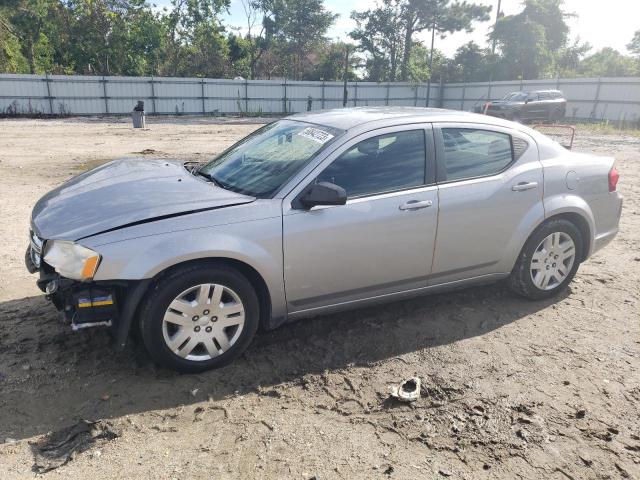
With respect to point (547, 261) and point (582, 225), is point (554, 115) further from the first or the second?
point (547, 261)

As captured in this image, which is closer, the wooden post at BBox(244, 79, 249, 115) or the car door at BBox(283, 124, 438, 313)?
the car door at BBox(283, 124, 438, 313)

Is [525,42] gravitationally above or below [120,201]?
above

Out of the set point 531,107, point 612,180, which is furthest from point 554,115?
point 612,180

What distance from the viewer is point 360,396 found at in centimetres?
317

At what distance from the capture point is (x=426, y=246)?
3816 millimetres

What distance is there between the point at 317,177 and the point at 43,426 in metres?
2.20

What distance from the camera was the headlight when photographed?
116 inches

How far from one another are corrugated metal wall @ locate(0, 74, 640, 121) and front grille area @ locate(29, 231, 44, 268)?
29456 mm

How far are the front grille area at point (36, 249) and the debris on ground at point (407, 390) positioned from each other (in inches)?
95.4

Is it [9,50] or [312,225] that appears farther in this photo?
[9,50]

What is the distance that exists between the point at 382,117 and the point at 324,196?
1034mm

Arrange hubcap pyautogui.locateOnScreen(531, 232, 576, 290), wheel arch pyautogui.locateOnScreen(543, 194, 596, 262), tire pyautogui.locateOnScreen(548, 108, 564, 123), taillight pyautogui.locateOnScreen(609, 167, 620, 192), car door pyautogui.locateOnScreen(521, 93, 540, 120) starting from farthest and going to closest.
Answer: tire pyautogui.locateOnScreen(548, 108, 564, 123) < car door pyautogui.locateOnScreen(521, 93, 540, 120) < taillight pyautogui.locateOnScreen(609, 167, 620, 192) < hubcap pyautogui.locateOnScreen(531, 232, 576, 290) < wheel arch pyautogui.locateOnScreen(543, 194, 596, 262)

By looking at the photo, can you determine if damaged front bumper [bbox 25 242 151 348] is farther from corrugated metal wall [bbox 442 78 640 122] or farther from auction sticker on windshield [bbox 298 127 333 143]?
corrugated metal wall [bbox 442 78 640 122]

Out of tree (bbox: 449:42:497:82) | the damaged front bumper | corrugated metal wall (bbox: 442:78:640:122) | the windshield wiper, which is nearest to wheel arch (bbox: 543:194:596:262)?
the windshield wiper
